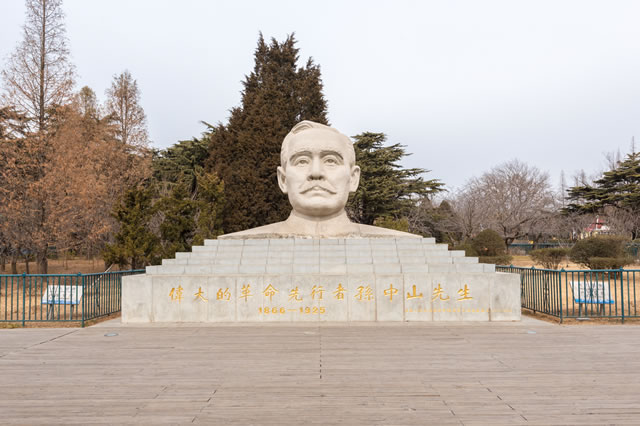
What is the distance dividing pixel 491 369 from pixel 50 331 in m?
7.73

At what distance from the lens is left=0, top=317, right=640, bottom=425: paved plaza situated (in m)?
4.04

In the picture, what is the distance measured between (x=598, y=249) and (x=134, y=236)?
19.4 metres

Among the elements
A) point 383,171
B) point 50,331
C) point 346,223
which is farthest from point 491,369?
point 383,171

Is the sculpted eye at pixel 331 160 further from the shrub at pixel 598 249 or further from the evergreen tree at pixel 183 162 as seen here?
the evergreen tree at pixel 183 162

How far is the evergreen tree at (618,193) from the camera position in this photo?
Answer: 3425 cm

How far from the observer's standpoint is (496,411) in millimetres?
4074

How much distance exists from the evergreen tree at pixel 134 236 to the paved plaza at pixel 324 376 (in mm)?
8280

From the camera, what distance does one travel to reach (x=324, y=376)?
5176 mm

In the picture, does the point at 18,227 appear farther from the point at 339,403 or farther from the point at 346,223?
the point at 339,403

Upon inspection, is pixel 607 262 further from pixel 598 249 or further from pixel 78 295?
pixel 78 295

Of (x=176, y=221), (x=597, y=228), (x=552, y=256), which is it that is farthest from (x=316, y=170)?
(x=597, y=228)

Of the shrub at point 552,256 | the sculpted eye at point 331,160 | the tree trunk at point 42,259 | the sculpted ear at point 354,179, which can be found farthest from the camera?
the shrub at point 552,256

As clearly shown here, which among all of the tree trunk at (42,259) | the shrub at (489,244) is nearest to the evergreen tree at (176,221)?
the tree trunk at (42,259)

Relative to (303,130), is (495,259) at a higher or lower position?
lower
